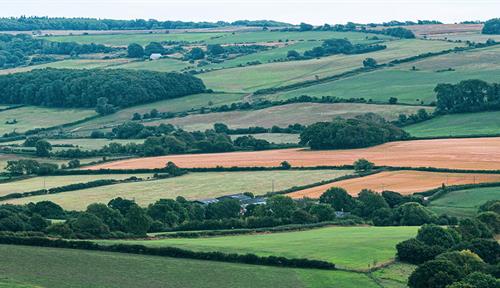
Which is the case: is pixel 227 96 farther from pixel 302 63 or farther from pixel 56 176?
pixel 56 176

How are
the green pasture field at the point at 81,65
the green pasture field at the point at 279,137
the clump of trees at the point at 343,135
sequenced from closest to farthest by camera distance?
1. the clump of trees at the point at 343,135
2. the green pasture field at the point at 279,137
3. the green pasture field at the point at 81,65

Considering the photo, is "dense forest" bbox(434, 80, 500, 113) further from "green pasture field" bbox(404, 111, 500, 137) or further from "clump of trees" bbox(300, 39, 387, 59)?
"clump of trees" bbox(300, 39, 387, 59)

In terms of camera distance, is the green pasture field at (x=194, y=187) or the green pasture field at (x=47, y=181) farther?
the green pasture field at (x=47, y=181)

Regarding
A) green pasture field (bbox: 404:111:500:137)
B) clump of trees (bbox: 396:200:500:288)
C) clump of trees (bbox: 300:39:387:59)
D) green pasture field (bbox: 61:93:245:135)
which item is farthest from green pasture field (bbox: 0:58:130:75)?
clump of trees (bbox: 396:200:500:288)

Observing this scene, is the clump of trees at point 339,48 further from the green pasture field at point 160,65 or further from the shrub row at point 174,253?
the shrub row at point 174,253

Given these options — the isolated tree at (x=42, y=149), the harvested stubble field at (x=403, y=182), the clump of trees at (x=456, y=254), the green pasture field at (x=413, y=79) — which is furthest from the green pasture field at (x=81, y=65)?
the clump of trees at (x=456, y=254)

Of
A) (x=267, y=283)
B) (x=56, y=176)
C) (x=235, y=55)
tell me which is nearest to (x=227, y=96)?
(x=235, y=55)

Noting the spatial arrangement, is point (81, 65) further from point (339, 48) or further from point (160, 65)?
point (339, 48)
